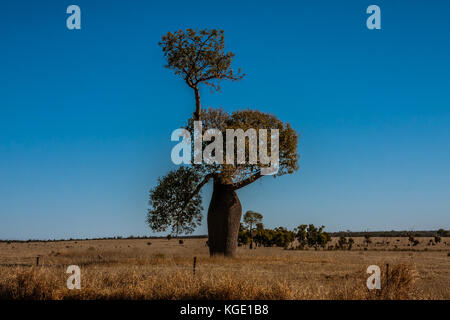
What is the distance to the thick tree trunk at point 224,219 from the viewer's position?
2167cm

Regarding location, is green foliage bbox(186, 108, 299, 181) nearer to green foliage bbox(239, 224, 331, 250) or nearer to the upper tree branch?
the upper tree branch

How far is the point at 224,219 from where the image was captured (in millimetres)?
21641

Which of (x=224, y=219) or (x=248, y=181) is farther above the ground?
(x=248, y=181)

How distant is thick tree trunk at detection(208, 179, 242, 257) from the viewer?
71.1 ft

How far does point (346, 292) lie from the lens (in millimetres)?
8750

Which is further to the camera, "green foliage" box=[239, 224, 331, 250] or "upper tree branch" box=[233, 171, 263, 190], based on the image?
"green foliage" box=[239, 224, 331, 250]

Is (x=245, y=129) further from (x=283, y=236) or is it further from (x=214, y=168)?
(x=283, y=236)

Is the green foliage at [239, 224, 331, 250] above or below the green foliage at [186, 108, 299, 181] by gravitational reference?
below

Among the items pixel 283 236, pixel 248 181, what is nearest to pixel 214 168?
pixel 248 181

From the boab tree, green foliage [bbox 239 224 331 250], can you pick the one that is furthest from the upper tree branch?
green foliage [bbox 239 224 331 250]

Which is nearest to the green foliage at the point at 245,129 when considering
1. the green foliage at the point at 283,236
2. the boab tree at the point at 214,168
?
the boab tree at the point at 214,168
